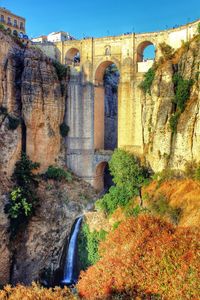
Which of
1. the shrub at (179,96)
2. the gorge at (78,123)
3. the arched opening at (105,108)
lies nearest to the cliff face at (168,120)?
the gorge at (78,123)

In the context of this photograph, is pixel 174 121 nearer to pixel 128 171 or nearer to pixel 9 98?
pixel 128 171

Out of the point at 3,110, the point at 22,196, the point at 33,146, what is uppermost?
the point at 3,110

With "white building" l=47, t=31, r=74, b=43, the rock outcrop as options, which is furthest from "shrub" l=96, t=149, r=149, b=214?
"white building" l=47, t=31, r=74, b=43

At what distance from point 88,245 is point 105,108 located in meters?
14.1

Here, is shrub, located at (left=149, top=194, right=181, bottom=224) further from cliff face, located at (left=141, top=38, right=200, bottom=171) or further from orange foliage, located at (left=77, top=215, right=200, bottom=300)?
orange foliage, located at (left=77, top=215, right=200, bottom=300)

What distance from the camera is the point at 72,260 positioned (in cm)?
2408

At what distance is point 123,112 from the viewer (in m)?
29.0

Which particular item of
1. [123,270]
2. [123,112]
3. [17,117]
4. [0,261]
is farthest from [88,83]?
[123,270]

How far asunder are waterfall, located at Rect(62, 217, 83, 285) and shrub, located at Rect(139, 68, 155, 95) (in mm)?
9685

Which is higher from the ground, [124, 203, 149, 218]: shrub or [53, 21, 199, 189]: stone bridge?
[53, 21, 199, 189]: stone bridge

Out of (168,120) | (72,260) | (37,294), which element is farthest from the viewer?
(168,120)

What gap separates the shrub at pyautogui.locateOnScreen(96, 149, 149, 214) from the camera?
24.3 meters

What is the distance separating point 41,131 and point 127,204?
28.9 ft

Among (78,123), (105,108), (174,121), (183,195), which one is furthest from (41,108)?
(183,195)
